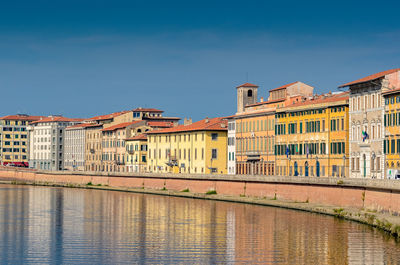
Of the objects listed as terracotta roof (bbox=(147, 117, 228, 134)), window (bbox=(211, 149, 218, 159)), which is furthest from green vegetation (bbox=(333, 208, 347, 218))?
terracotta roof (bbox=(147, 117, 228, 134))

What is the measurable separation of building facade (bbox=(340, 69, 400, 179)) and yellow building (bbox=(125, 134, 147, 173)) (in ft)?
208

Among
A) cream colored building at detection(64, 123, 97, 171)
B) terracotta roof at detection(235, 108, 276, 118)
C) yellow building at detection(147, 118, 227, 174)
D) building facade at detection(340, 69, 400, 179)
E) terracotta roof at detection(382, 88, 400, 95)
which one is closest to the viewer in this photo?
terracotta roof at detection(382, 88, 400, 95)

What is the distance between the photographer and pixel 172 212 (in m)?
80.8

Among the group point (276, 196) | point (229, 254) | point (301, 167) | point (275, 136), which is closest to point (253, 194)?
point (276, 196)

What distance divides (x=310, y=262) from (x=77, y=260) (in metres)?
12.4

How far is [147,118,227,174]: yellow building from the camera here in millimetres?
131875

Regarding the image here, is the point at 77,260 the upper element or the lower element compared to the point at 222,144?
lower

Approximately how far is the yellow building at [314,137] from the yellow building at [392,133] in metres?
12.5

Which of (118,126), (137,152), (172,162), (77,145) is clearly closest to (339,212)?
(172,162)

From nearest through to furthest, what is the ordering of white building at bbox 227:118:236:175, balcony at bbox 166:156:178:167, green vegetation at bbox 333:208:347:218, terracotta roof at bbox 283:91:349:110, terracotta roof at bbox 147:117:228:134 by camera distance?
1. green vegetation at bbox 333:208:347:218
2. terracotta roof at bbox 283:91:349:110
3. white building at bbox 227:118:236:175
4. terracotta roof at bbox 147:117:228:134
5. balcony at bbox 166:156:178:167

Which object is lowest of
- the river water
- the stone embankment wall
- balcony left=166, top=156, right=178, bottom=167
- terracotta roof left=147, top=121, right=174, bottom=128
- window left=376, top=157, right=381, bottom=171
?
the river water

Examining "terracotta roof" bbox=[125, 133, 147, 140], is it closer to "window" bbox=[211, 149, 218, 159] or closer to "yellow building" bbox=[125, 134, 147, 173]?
"yellow building" bbox=[125, 134, 147, 173]

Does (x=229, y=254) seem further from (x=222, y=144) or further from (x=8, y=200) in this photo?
(x=222, y=144)

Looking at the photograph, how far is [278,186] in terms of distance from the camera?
8988cm
